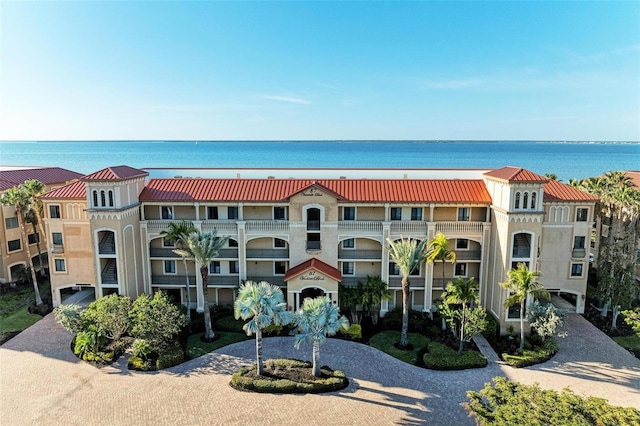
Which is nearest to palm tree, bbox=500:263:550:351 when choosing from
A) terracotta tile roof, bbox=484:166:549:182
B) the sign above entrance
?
terracotta tile roof, bbox=484:166:549:182

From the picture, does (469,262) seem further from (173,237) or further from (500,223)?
(173,237)

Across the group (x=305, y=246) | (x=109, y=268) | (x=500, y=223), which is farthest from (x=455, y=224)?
(x=109, y=268)

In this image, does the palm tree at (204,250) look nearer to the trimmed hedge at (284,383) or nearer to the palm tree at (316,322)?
the trimmed hedge at (284,383)

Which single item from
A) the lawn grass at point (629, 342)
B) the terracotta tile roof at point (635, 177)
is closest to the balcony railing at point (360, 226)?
the lawn grass at point (629, 342)

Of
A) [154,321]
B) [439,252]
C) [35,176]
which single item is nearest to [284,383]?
[154,321]

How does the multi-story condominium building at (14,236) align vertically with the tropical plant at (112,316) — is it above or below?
above
